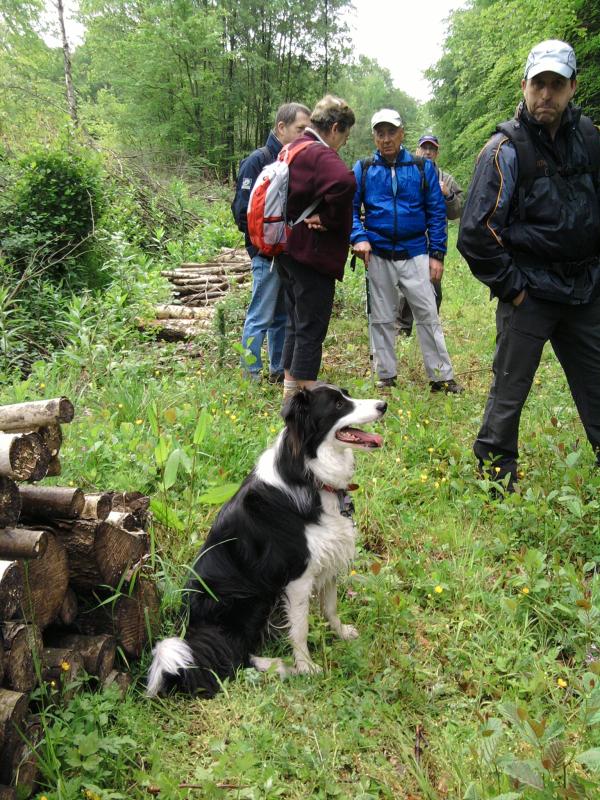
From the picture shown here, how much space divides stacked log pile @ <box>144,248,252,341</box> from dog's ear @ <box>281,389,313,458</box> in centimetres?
416

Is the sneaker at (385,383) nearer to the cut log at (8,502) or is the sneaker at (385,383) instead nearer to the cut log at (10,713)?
the cut log at (8,502)

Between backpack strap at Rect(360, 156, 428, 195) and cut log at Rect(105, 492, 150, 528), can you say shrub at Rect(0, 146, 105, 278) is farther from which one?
cut log at Rect(105, 492, 150, 528)

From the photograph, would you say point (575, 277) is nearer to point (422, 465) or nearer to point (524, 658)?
point (422, 465)

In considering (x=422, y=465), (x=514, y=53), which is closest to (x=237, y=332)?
(x=422, y=465)

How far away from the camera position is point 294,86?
27719 millimetres

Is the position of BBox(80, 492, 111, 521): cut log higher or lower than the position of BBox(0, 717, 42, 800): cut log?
higher

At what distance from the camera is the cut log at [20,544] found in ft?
5.82

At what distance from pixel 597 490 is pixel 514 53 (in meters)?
10.7

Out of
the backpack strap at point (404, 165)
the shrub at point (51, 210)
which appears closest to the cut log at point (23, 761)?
the backpack strap at point (404, 165)

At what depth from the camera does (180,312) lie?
7.06 m

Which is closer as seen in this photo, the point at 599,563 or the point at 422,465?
the point at 599,563

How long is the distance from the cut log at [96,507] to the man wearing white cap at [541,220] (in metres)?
2.17

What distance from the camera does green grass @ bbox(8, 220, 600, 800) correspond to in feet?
5.80

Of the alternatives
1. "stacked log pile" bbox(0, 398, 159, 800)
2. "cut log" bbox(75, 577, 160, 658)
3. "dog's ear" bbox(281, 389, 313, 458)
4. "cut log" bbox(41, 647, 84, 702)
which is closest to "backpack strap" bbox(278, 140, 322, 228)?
"dog's ear" bbox(281, 389, 313, 458)
